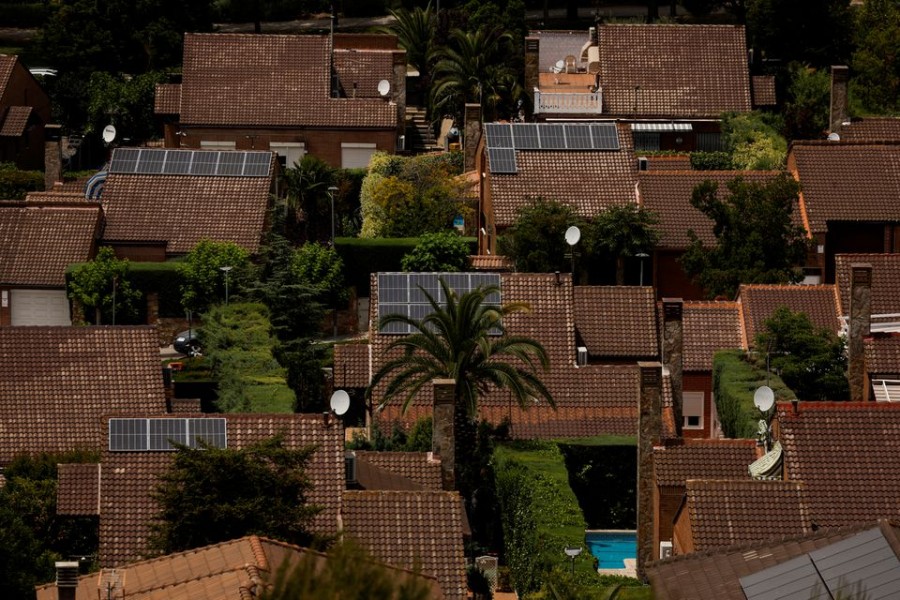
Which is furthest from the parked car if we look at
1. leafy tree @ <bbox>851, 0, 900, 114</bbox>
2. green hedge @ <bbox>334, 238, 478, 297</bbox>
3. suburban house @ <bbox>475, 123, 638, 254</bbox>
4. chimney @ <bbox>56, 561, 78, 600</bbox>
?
leafy tree @ <bbox>851, 0, 900, 114</bbox>

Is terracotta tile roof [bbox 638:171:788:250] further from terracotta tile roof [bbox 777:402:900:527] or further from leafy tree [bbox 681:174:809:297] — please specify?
terracotta tile roof [bbox 777:402:900:527]

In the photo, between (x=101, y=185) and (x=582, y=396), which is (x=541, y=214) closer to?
(x=582, y=396)

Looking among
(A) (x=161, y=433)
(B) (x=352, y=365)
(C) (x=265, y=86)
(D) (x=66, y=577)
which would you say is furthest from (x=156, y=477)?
(C) (x=265, y=86)

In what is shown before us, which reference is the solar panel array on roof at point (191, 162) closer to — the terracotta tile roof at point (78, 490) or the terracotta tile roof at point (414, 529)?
the terracotta tile roof at point (78, 490)

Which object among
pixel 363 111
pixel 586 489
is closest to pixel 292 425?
pixel 586 489

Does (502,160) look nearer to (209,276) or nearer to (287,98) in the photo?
(209,276)

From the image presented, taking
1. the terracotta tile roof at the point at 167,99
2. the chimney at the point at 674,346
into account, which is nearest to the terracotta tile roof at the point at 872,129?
the terracotta tile roof at the point at 167,99
